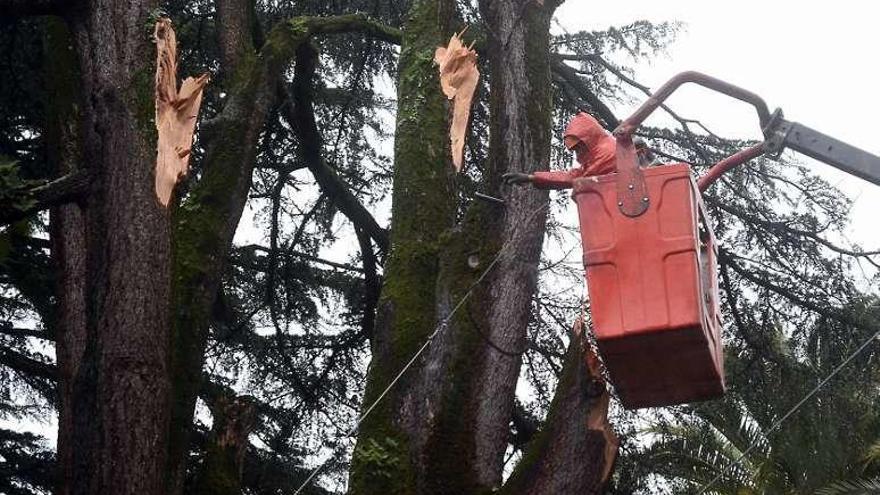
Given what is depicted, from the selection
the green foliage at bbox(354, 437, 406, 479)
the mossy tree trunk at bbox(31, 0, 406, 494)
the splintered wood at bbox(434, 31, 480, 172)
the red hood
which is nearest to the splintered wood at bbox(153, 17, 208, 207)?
the mossy tree trunk at bbox(31, 0, 406, 494)

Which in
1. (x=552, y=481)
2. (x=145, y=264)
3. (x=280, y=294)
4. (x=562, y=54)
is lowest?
(x=552, y=481)

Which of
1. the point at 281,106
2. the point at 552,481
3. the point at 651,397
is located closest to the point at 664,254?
the point at 651,397

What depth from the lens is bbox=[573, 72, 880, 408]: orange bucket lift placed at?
4.36 meters

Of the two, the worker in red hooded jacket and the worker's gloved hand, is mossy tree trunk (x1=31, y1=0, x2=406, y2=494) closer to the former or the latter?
the worker's gloved hand

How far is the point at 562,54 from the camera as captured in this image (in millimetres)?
8680

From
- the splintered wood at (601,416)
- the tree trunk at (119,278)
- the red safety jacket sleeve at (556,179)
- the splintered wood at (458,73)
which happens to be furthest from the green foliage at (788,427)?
the tree trunk at (119,278)

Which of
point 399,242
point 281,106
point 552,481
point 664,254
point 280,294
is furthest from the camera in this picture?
point 280,294

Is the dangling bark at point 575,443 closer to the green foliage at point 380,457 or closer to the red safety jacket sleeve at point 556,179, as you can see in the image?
the green foliage at point 380,457

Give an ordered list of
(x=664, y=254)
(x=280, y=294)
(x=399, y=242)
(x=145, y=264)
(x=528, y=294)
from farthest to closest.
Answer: (x=280, y=294), (x=399, y=242), (x=528, y=294), (x=145, y=264), (x=664, y=254)

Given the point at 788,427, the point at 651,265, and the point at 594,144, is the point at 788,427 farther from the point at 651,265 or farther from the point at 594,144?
the point at 651,265

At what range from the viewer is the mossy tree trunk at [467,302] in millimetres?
5090

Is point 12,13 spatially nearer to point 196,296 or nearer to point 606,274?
point 196,296

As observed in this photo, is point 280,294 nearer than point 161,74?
No

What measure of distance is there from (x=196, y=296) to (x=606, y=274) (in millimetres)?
2338
